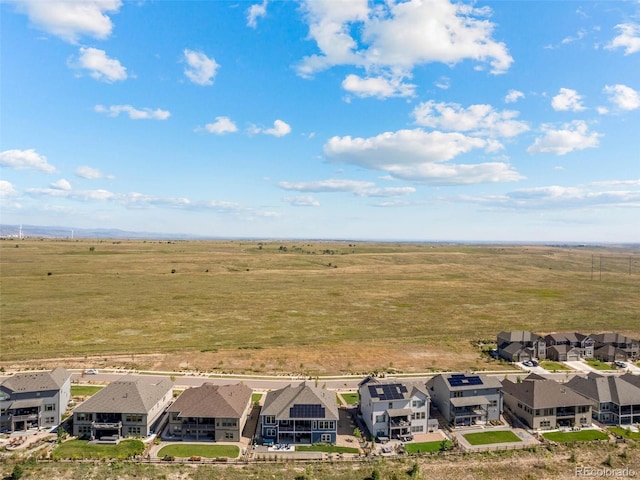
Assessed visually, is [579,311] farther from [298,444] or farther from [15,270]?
[15,270]

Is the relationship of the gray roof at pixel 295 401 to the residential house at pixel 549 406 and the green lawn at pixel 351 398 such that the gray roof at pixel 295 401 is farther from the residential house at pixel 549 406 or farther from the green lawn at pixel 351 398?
the residential house at pixel 549 406

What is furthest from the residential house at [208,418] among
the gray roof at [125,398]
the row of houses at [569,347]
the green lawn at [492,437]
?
the row of houses at [569,347]

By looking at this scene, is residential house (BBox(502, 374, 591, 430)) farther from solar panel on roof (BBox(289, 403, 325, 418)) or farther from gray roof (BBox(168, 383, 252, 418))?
gray roof (BBox(168, 383, 252, 418))

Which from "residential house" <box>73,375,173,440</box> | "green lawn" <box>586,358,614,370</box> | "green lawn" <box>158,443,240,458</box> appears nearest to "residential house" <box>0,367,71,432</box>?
"residential house" <box>73,375,173,440</box>


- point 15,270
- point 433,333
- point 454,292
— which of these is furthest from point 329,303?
point 15,270

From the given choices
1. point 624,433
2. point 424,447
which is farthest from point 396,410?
point 624,433

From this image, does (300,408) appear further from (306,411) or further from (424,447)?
(424,447)
